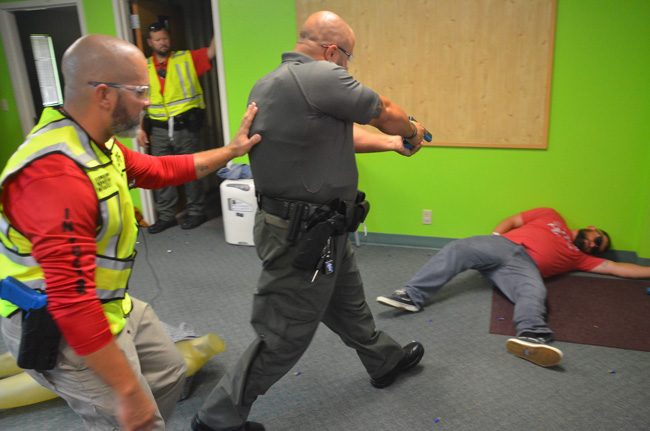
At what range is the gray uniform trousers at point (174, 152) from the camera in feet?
14.3

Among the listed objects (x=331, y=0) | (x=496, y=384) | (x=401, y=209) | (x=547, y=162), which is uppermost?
(x=331, y=0)

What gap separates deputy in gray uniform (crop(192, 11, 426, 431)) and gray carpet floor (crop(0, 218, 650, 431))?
0.40 m

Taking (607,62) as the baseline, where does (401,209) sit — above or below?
below

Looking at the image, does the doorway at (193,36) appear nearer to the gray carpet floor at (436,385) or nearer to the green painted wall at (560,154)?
the green painted wall at (560,154)

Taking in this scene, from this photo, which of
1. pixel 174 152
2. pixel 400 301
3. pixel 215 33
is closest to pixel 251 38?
pixel 215 33

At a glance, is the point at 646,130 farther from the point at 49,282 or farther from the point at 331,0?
the point at 49,282

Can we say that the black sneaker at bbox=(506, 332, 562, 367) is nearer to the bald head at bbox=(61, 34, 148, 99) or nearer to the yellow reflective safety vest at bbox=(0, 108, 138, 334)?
the yellow reflective safety vest at bbox=(0, 108, 138, 334)

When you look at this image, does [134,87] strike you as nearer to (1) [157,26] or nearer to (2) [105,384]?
(2) [105,384]

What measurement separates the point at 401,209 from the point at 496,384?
1813 millimetres

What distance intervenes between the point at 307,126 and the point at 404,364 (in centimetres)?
121

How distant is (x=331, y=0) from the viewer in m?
3.63

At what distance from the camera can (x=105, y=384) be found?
3.93 feet

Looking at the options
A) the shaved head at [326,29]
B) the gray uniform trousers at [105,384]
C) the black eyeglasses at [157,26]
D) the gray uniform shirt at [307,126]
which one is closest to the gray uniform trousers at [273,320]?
the gray uniform shirt at [307,126]

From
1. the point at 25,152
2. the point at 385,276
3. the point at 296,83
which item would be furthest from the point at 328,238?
the point at 385,276
